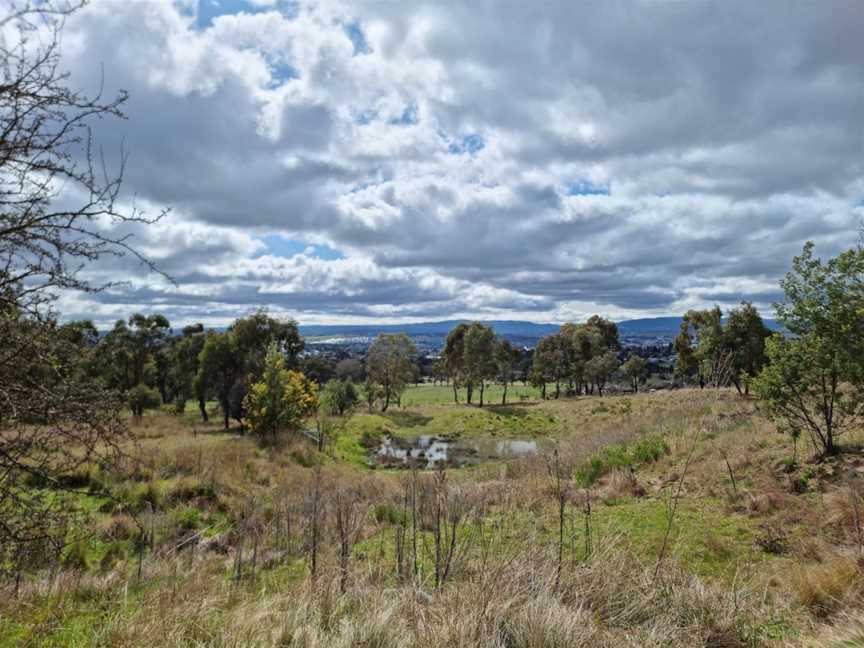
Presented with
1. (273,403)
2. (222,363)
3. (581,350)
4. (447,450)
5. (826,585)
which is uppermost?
(581,350)

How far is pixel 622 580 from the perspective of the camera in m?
4.93

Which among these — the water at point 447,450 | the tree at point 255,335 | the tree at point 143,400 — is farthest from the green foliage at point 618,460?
the tree at point 143,400

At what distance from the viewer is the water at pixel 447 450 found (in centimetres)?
2585

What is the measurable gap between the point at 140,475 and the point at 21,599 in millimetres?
9562

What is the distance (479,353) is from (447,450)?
2565cm

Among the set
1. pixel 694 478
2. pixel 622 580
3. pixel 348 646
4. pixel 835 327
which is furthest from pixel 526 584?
pixel 835 327

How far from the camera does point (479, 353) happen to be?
5622 cm

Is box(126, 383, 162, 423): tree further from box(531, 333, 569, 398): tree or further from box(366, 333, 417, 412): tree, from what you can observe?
box(531, 333, 569, 398): tree

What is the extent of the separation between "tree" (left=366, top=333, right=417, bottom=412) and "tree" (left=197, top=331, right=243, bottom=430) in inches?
757

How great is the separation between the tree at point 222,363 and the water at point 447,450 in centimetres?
1143

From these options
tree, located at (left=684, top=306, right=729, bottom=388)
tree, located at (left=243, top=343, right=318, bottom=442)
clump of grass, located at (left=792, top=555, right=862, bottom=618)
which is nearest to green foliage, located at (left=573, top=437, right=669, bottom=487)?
tree, located at (left=684, top=306, right=729, bottom=388)

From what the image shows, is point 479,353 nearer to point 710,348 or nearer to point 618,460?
point 710,348

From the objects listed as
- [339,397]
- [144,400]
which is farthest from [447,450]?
[144,400]

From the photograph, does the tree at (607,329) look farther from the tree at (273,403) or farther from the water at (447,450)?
the tree at (273,403)
